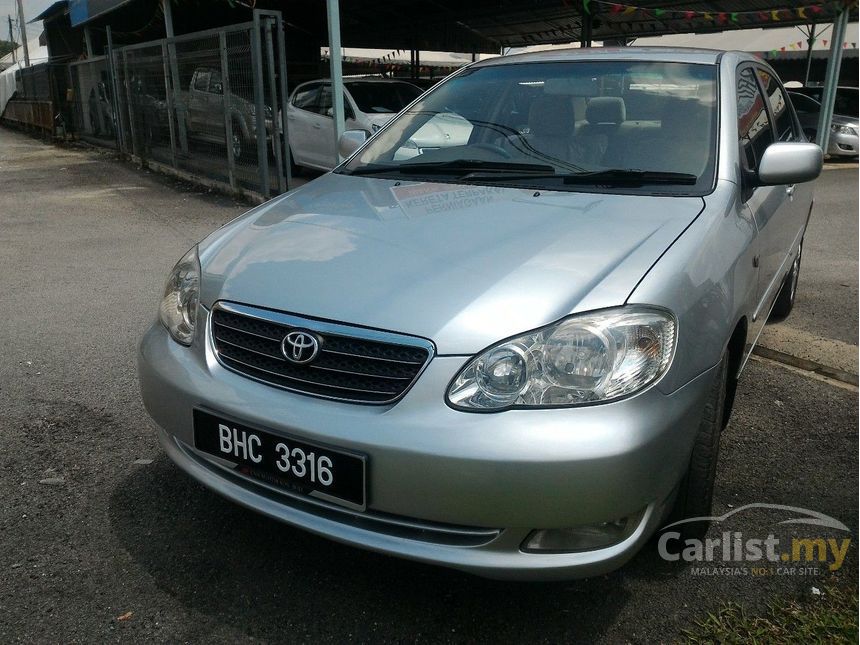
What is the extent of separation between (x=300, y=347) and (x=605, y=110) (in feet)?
5.70

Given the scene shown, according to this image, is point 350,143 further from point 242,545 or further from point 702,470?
point 702,470

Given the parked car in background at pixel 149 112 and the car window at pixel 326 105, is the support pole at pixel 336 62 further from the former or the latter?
the parked car in background at pixel 149 112

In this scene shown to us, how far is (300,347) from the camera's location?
197cm

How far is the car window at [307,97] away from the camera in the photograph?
10.6 metres

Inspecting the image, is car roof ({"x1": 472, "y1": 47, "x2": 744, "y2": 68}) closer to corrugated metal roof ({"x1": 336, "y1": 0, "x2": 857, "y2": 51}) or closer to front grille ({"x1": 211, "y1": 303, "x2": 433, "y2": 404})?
front grille ({"x1": 211, "y1": 303, "x2": 433, "y2": 404})

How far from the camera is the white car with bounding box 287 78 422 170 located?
9984 mm

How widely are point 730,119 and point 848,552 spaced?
5.19 feet

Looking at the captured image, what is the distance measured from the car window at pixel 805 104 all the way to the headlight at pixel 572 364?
14222 millimetres

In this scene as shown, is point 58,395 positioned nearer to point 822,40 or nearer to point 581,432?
point 581,432

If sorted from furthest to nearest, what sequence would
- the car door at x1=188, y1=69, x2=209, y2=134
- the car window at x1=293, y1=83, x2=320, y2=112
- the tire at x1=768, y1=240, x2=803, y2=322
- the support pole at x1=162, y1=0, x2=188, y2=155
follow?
1. the car window at x1=293, y1=83, x2=320, y2=112
2. the support pole at x1=162, y1=0, x2=188, y2=155
3. the car door at x1=188, y1=69, x2=209, y2=134
4. the tire at x1=768, y1=240, x2=803, y2=322

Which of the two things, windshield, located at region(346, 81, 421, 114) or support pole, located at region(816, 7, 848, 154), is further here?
support pole, located at region(816, 7, 848, 154)

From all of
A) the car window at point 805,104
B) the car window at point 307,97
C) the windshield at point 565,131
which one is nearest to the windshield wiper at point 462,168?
the windshield at point 565,131

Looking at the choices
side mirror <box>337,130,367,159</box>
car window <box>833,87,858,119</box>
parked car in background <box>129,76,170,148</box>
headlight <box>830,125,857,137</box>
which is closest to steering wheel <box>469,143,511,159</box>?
side mirror <box>337,130,367,159</box>

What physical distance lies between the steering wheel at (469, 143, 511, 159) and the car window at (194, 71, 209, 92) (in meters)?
7.39
